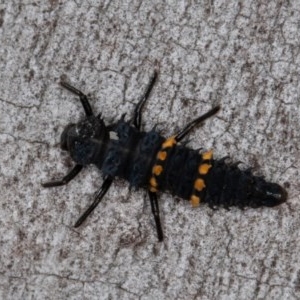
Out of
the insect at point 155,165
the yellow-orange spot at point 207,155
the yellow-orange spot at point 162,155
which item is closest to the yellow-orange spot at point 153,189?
the insect at point 155,165

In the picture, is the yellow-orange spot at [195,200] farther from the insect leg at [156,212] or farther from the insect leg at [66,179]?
the insect leg at [66,179]

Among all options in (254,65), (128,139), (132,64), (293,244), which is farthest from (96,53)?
(293,244)

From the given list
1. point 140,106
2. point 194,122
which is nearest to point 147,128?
point 140,106

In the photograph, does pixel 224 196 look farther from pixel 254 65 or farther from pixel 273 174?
pixel 254 65

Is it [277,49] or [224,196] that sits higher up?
[277,49]

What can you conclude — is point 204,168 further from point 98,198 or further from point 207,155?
point 98,198

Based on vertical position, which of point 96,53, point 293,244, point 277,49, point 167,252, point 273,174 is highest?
point 277,49
